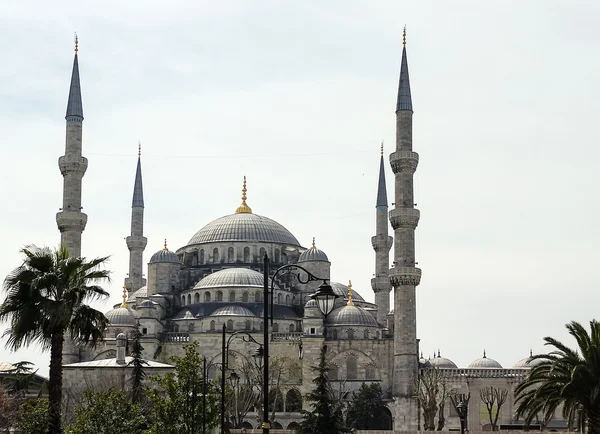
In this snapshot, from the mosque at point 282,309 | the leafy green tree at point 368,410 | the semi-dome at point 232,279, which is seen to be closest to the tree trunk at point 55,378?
the mosque at point 282,309

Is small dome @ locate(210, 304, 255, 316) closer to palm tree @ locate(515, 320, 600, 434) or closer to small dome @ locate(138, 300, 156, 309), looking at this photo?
small dome @ locate(138, 300, 156, 309)

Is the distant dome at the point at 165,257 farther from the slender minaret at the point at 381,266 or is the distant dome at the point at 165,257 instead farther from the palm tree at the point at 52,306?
the palm tree at the point at 52,306

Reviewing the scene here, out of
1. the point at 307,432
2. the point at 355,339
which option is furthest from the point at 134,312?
the point at 307,432

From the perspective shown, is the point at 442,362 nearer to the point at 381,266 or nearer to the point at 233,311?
the point at 381,266

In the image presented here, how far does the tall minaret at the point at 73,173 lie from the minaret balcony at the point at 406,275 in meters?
18.7

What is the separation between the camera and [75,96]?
2579 inches

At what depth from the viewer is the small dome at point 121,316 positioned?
70419 mm

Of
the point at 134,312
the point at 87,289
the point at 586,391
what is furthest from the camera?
the point at 134,312

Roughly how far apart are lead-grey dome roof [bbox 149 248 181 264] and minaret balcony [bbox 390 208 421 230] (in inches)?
789

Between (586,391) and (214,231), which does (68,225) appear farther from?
(586,391)

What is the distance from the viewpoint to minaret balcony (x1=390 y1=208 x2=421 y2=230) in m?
63.2

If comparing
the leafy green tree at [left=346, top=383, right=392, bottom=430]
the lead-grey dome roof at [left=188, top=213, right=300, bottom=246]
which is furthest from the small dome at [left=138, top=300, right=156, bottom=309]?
the leafy green tree at [left=346, top=383, right=392, bottom=430]

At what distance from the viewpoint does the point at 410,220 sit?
6322 cm

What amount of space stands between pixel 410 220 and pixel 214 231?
2213 cm
